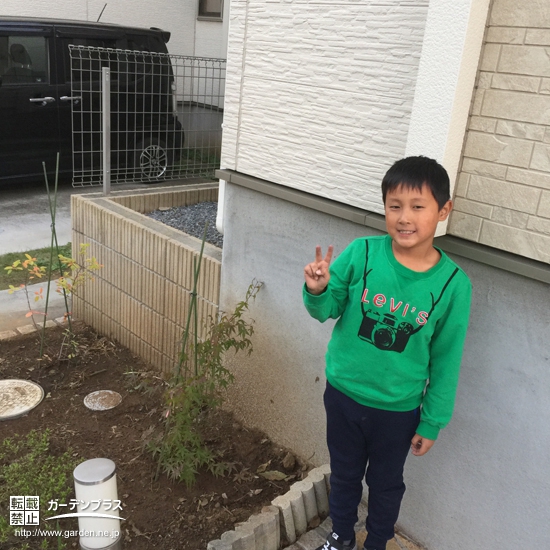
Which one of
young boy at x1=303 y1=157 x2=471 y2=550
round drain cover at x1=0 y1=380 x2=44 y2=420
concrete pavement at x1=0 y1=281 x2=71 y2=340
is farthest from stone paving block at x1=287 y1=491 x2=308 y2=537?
concrete pavement at x1=0 y1=281 x2=71 y2=340

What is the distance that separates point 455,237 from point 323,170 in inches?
27.6

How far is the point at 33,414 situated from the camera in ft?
11.2

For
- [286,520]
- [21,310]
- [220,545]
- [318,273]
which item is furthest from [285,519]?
[21,310]

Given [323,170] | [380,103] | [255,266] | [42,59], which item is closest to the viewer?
[380,103]

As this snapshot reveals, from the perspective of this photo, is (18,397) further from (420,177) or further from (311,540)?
(420,177)

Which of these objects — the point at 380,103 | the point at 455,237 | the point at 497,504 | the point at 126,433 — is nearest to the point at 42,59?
the point at 126,433

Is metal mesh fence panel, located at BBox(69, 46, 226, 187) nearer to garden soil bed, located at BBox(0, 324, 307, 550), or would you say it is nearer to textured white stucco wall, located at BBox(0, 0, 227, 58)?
garden soil bed, located at BBox(0, 324, 307, 550)

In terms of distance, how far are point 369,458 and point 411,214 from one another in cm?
93

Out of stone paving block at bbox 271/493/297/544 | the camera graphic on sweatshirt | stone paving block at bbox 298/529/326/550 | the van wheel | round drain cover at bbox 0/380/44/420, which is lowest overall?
round drain cover at bbox 0/380/44/420

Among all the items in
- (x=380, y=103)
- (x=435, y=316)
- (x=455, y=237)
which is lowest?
(x=435, y=316)

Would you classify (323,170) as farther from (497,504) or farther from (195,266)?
(497,504)

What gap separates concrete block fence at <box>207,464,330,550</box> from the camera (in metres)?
2.32

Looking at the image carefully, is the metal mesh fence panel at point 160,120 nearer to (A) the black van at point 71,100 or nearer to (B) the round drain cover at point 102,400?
(A) the black van at point 71,100

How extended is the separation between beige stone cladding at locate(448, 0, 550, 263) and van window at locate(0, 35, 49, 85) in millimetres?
6447
